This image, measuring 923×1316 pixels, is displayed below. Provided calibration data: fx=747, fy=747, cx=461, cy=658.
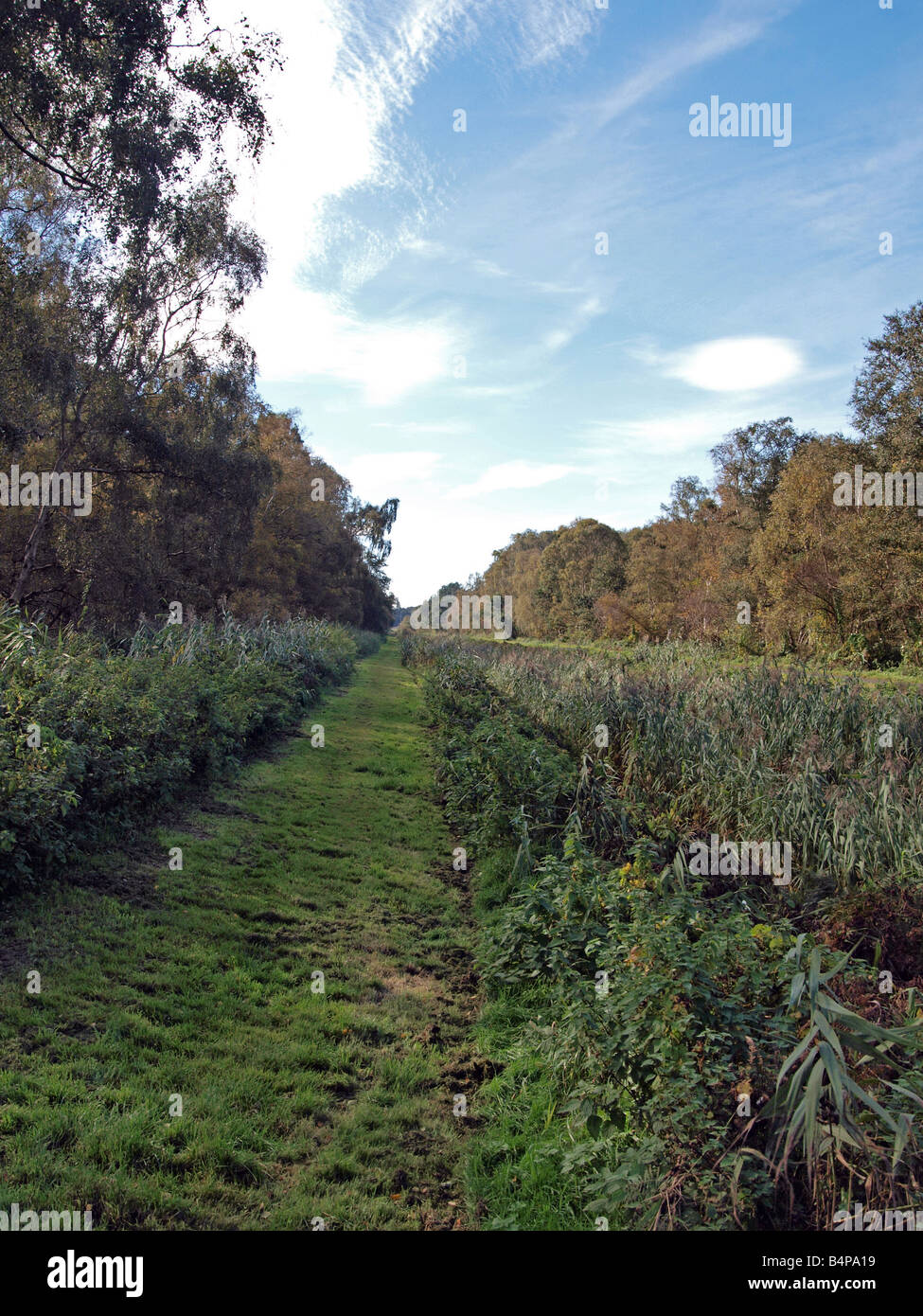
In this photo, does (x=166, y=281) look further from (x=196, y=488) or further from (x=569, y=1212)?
(x=569, y=1212)

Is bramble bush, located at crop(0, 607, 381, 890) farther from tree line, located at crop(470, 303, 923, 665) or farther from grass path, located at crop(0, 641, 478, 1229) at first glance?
tree line, located at crop(470, 303, 923, 665)

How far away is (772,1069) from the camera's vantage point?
2537 mm

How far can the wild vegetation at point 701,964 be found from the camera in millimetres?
2297

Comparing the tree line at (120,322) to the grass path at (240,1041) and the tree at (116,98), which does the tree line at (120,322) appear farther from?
the grass path at (240,1041)

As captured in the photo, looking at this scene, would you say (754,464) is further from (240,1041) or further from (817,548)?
(240,1041)

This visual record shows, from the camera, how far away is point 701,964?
287 cm

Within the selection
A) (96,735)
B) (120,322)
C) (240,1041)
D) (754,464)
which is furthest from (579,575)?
(240,1041)

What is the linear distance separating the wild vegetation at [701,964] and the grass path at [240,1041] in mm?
371

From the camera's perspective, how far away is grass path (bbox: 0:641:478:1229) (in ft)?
8.65

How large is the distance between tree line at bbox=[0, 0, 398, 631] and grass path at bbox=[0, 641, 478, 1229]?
11356 millimetres

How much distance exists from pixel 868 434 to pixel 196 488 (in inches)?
763

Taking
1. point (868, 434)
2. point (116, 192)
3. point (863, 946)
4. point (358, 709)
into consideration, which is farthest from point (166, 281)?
point (863, 946)

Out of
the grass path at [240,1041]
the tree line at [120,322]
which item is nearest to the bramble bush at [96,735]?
the grass path at [240,1041]

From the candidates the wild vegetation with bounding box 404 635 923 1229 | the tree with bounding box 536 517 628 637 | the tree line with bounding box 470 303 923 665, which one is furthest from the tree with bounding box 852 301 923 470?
the tree with bounding box 536 517 628 637
